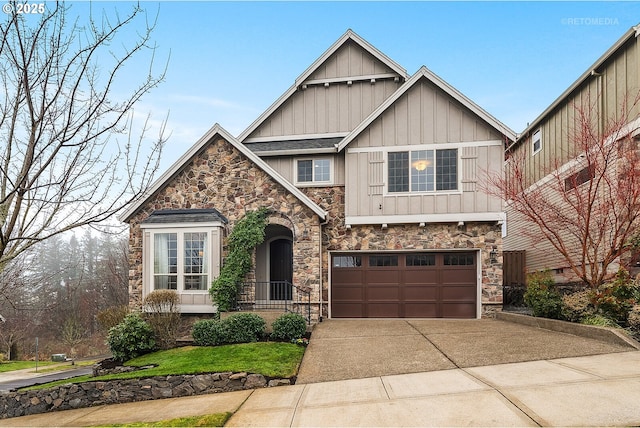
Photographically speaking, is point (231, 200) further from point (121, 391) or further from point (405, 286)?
point (405, 286)

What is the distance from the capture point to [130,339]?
9.64m

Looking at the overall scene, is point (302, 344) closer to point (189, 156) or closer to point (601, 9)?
point (189, 156)

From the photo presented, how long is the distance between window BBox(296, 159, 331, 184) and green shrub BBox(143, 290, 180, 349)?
5831 millimetres

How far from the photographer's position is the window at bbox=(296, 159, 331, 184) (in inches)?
534

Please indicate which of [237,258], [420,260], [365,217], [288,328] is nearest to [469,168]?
[420,260]

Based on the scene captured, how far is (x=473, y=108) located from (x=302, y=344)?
352 inches

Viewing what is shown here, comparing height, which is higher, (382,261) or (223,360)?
(382,261)

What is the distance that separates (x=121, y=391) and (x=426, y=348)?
6348 mm

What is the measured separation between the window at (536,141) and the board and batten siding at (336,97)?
20.4 ft

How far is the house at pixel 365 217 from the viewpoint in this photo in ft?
38.7

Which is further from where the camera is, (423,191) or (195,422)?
(423,191)

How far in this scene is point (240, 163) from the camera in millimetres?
12242

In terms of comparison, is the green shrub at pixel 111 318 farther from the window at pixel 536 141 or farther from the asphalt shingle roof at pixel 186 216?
the window at pixel 536 141

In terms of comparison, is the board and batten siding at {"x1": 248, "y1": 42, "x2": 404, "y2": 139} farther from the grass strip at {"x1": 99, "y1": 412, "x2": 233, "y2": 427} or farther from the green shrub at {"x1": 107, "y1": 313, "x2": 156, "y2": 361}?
the grass strip at {"x1": 99, "y1": 412, "x2": 233, "y2": 427}
